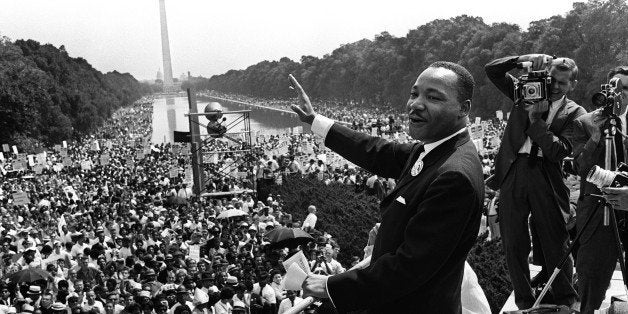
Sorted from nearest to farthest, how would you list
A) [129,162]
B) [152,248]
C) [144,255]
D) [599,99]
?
[599,99], [144,255], [152,248], [129,162]

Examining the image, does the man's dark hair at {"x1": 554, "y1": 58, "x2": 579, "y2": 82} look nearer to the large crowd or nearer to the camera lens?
the camera lens

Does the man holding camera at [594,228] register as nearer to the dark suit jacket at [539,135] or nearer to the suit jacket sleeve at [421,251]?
the dark suit jacket at [539,135]

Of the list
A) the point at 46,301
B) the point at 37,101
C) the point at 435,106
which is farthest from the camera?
the point at 37,101

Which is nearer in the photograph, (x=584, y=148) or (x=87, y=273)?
(x=584, y=148)

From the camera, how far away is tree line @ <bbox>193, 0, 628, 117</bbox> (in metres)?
42.7

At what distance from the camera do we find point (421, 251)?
272 centimetres

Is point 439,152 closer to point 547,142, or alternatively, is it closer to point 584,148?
point 547,142

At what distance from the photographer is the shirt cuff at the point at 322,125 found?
344 cm

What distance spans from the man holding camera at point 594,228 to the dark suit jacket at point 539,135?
10 cm

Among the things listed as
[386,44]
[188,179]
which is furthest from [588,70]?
[386,44]

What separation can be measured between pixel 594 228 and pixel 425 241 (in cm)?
237

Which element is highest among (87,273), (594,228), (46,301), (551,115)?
(551,115)

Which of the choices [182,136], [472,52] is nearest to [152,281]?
[182,136]

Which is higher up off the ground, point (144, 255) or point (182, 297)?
point (182, 297)
